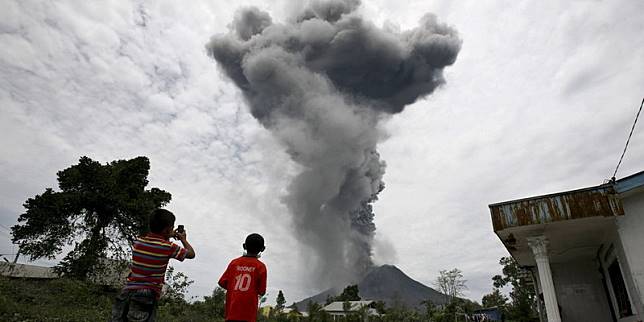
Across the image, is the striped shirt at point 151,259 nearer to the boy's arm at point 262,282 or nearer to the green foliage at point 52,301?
the boy's arm at point 262,282

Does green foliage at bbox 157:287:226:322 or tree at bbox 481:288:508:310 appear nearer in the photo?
green foliage at bbox 157:287:226:322

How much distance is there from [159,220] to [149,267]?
14.9 inches

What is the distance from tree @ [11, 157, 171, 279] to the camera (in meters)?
21.9

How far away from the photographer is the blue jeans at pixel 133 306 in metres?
2.71

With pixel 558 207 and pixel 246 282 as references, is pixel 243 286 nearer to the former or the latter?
pixel 246 282

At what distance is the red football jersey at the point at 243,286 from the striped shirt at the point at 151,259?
1.48 ft

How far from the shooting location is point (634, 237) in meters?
7.47

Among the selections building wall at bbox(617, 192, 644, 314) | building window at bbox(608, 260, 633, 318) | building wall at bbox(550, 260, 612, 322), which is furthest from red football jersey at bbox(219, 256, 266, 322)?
building wall at bbox(550, 260, 612, 322)

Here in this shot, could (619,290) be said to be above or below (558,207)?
below

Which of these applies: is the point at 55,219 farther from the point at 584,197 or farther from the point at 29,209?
the point at 584,197

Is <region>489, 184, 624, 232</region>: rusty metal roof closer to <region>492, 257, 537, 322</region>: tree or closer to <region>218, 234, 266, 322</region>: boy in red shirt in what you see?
<region>218, 234, 266, 322</region>: boy in red shirt

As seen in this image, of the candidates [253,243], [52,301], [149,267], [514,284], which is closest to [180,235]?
[149,267]

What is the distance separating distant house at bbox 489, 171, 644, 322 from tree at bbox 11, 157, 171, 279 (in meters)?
22.4

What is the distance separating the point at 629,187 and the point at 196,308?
20334 millimetres
